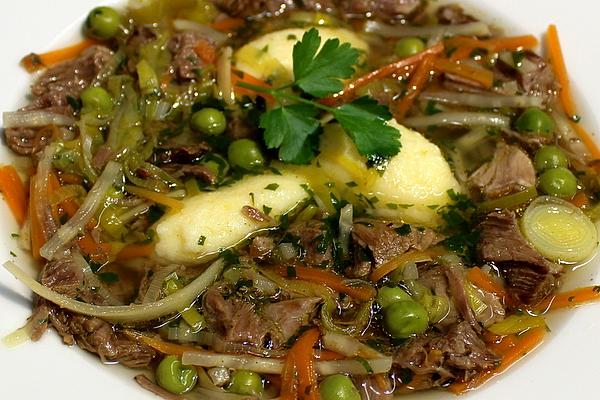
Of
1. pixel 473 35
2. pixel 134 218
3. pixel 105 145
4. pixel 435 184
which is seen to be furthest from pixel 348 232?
pixel 473 35

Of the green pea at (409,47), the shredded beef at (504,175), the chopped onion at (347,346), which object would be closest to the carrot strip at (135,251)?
the chopped onion at (347,346)

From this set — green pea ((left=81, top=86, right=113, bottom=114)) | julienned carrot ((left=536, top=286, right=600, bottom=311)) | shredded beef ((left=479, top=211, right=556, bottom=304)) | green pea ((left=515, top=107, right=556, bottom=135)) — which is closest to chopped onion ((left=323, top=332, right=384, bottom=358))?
shredded beef ((left=479, top=211, right=556, bottom=304))

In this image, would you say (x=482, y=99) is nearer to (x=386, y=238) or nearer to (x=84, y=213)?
(x=386, y=238)

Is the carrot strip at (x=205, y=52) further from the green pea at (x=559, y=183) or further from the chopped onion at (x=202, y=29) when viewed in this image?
the green pea at (x=559, y=183)

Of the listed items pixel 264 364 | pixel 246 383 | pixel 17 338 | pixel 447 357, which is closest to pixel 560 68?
pixel 447 357

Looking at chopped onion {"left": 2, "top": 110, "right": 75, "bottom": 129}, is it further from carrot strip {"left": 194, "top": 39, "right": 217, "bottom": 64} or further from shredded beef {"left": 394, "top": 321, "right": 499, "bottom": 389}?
shredded beef {"left": 394, "top": 321, "right": 499, "bottom": 389}
